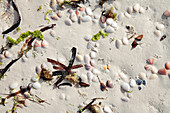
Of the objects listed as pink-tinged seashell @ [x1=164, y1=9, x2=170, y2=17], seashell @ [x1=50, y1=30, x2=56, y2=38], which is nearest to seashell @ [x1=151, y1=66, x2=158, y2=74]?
pink-tinged seashell @ [x1=164, y1=9, x2=170, y2=17]

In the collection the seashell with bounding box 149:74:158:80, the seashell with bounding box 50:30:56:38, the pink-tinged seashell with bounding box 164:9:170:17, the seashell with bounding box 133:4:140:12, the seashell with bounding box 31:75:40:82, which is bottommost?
the seashell with bounding box 149:74:158:80

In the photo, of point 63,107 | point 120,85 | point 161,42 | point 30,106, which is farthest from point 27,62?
point 161,42

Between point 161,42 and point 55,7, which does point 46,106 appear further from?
point 161,42

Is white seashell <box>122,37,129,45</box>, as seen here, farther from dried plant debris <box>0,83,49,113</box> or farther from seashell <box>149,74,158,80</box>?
dried plant debris <box>0,83,49,113</box>

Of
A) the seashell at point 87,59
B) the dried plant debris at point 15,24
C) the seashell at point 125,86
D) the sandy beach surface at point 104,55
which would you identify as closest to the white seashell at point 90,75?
the sandy beach surface at point 104,55

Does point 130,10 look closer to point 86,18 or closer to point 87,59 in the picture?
point 86,18

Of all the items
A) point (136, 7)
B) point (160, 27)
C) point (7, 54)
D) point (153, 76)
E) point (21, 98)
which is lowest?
point (21, 98)

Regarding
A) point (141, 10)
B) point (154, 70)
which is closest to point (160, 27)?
point (141, 10)

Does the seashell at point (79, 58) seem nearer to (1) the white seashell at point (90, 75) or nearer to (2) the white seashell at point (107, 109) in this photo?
(1) the white seashell at point (90, 75)
